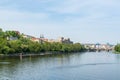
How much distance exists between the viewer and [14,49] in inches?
3693

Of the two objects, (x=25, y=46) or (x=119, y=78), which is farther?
(x=25, y=46)

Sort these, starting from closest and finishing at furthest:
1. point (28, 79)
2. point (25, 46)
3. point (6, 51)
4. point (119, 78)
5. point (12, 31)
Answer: point (28, 79) < point (119, 78) < point (6, 51) < point (25, 46) < point (12, 31)

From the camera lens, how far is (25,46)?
102500 millimetres

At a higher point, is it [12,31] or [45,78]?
[12,31]

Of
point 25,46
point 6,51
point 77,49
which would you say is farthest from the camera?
point 77,49

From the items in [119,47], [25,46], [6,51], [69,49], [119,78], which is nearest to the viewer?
[119,78]

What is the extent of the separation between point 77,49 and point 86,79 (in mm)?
140256

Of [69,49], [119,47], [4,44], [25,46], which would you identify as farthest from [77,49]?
[4,44]

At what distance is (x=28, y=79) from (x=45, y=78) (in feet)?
7.09

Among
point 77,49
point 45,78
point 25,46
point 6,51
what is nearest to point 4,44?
point 6,51

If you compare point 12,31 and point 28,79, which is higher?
point 12,31

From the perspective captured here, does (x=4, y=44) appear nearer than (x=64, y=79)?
No

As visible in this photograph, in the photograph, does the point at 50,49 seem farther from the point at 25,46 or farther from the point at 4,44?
the point at 4,44

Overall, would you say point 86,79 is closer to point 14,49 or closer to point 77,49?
point 14,49
